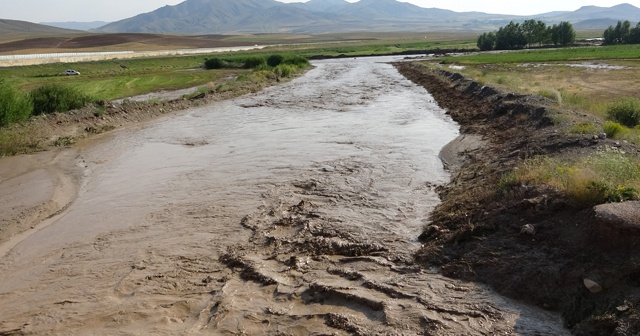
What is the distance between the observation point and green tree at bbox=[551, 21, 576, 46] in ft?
323

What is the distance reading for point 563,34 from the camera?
99125mm

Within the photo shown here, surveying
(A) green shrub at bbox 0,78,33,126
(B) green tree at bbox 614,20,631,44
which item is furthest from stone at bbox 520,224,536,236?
(B) green tree at bbox 614,20,631,44

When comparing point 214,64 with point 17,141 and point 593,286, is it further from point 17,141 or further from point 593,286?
point 593,286

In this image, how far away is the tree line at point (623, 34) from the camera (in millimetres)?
93500

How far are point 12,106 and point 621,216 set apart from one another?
73.9 feet

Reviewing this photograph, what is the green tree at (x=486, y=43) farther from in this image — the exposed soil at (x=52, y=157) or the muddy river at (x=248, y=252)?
the muddy river at (x=248, y=252)

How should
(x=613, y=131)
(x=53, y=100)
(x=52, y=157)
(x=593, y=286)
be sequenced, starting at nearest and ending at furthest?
1. (x=593, y=286)
2. (x=613, y=131)
3. (x=52, y=157)
4. (x=53, y=100)

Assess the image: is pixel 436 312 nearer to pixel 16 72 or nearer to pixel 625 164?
pixel 625 164

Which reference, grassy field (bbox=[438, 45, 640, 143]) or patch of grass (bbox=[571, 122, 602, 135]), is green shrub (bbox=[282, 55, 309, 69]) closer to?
grassy field (bbox=[438, 45, 640, 143])

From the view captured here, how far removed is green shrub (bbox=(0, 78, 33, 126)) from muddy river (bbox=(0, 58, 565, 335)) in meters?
4.38

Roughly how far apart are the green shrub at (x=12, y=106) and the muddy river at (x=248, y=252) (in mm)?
4384

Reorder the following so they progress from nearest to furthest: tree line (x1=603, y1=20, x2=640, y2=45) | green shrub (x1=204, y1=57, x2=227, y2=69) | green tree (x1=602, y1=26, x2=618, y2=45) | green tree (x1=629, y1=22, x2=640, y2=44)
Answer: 1. green shrub (x1=204, y1=57, x2=227, y2=69)
2. green tree (x1=629, y1=22, x2=640, y2=44)
3. tree line (x1=603, y1=20, x2=640, y2=45)
4. green tree (x1=602, y1=26, x2=618, y2=45)

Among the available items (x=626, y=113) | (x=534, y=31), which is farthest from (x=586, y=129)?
(x=534, y=31)

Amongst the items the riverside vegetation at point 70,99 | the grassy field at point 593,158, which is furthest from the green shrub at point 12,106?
the grassy field at point 593,158
